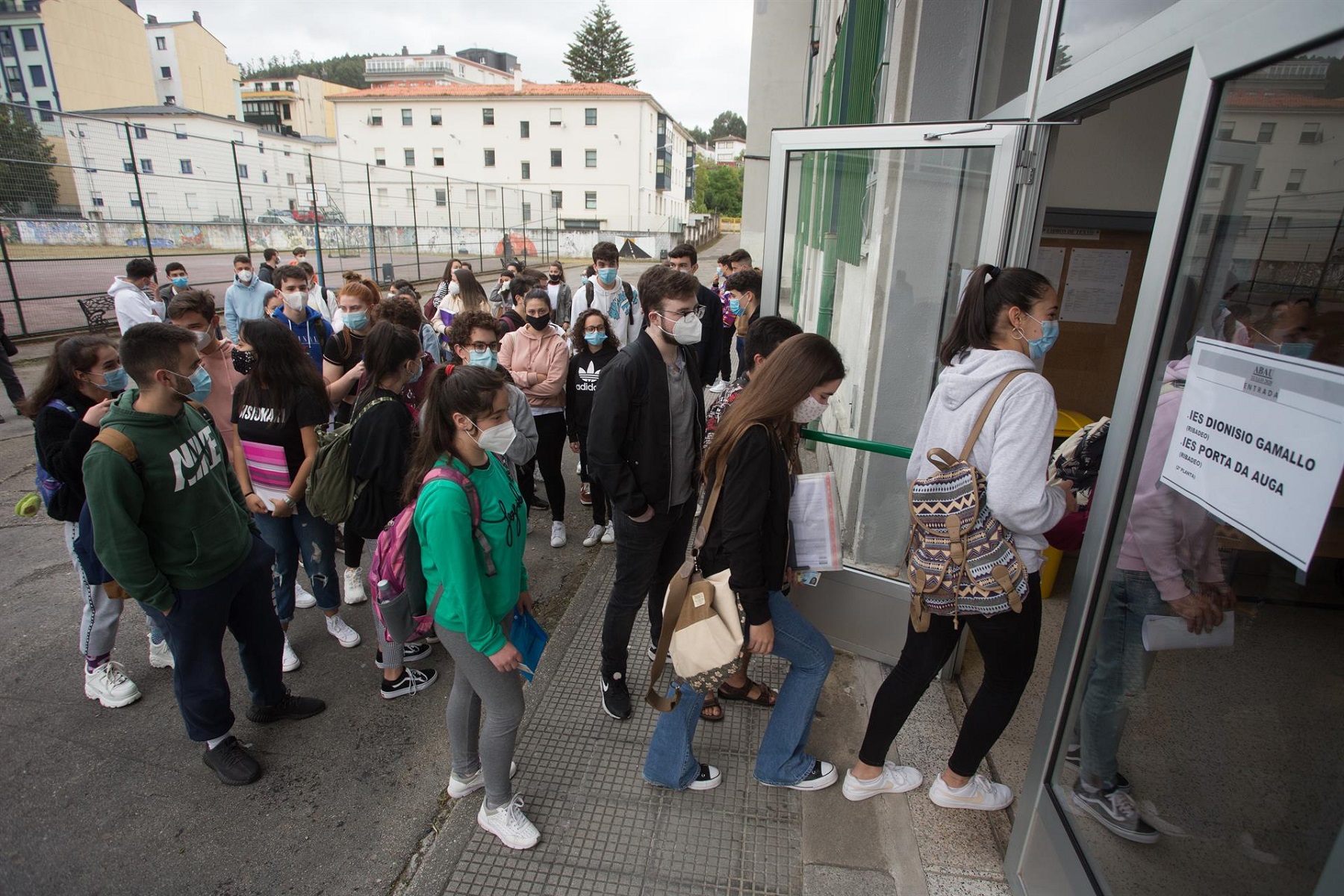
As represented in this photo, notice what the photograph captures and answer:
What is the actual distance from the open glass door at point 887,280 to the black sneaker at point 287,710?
8.09 ft

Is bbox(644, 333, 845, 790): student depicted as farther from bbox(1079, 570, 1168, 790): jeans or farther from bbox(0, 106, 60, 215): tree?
bbox(0, 106, 60, 215): tree

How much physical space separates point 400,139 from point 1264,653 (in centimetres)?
6412

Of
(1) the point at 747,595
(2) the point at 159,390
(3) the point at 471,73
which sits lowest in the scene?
(1) the point at 747,595

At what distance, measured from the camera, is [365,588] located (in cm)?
441

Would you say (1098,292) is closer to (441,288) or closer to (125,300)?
(441,288)

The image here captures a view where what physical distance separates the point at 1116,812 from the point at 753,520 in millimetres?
1434

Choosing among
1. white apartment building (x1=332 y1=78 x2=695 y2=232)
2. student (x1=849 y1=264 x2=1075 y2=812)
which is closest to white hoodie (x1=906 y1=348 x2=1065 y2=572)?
student (x1=849 y1=264 x2=1075 y2=812)

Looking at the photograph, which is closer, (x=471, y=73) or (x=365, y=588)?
(x=365, y=588)

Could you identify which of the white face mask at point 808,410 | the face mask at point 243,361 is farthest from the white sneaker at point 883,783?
the face mask at point 243,361

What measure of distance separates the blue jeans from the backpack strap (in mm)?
845

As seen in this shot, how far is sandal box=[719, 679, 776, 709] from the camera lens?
3.33 meters

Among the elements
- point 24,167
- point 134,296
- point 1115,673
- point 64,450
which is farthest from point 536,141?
point 1115,673

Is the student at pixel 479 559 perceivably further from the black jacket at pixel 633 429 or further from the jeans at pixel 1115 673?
the jeans at pixel 1115 673

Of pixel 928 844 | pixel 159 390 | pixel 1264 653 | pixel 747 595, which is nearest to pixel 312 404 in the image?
pixel 159 390
